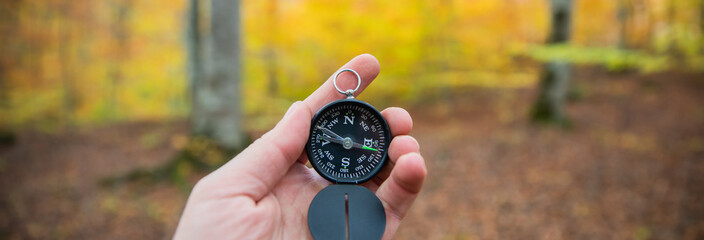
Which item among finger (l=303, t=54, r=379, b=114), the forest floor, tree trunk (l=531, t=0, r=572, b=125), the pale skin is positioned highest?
finger (l=303, t=54, r=379, b=114)

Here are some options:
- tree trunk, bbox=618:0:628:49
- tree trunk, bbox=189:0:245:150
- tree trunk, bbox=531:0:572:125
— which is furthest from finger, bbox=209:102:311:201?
tree trunk, bbox=618:0:628:49

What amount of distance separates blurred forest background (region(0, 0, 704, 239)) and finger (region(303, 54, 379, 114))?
11.9ft

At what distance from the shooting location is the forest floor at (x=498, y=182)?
5.45 m

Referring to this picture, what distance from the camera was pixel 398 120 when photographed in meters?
2.20

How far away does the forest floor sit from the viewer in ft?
→ 17.9

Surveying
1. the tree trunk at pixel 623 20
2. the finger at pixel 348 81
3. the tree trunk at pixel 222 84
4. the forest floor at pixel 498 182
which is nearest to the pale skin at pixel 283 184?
the finger at pixel 348 81

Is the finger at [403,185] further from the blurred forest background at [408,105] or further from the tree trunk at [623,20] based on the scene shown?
the tree trunk at [623,20]

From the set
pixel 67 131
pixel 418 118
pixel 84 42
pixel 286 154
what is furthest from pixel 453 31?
pixel 84 42

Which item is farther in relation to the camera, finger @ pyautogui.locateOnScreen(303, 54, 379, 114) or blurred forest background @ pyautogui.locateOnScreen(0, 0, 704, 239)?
blurred forest background @ pyautogui.locateOnScreen(0, 0, 704, 239)

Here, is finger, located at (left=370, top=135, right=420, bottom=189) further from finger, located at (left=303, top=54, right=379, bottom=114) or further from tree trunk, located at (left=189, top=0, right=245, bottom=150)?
tree trunk, located at (left=189, top=0, right=245, bottom=150)

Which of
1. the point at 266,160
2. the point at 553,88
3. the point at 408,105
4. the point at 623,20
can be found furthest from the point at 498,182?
the point at 623,20

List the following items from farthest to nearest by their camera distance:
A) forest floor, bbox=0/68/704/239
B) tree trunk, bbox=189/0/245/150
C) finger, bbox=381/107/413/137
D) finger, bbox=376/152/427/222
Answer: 1. tree trunk, bbox=189/0/245/150
2. forest floor, bbox=0/68/704/239
3. finger, bbox=381/107/413/137
4. finger, bbox=376/152/427/222

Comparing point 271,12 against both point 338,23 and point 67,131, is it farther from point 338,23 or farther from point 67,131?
point 67,131

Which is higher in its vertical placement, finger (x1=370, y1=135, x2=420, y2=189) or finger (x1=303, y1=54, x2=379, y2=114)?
finger (x1=303, y1=54, x2=379, y2=114)
